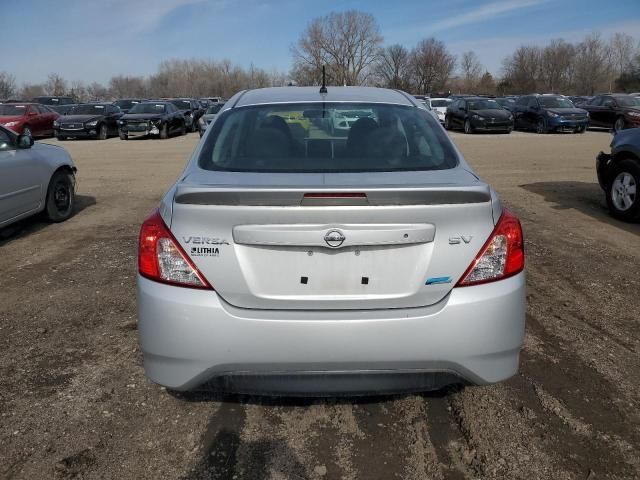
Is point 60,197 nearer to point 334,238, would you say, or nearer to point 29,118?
point 334,238

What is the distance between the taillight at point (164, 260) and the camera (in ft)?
8.00

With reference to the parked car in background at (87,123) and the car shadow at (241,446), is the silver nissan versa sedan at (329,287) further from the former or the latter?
the parked car in background at (87,123)

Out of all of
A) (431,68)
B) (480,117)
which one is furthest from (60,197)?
(431,68)

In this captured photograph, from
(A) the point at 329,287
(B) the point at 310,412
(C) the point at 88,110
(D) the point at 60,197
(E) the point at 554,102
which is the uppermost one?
(E) the point at 554,102

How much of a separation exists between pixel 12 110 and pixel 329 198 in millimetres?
25326

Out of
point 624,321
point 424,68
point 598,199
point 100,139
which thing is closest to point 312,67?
point 424,68

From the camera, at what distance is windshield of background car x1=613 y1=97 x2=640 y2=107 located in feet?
74.3

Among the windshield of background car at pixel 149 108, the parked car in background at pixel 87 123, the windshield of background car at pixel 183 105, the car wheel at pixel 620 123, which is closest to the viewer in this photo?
the car wheel at pixel 620 123

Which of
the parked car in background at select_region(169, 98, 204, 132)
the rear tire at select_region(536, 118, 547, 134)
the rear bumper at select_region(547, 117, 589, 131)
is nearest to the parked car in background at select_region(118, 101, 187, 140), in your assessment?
the parked car in background at select_region(169, 98, 204, 132)

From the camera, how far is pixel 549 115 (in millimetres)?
23859

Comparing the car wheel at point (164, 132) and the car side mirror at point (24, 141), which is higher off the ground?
the car side mirror at point (24, 141)

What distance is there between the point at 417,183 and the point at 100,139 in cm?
2382

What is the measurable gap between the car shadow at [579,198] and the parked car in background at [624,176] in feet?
0.55

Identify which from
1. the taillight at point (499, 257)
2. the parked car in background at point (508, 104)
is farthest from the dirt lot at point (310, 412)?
the parked car in background at point (508, 104)
